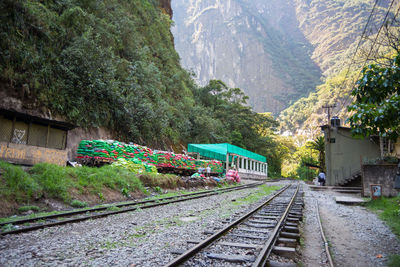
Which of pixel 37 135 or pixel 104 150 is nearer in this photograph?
pixel 37 135

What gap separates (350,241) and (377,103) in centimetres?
344

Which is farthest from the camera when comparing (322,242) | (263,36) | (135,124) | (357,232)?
(263,36)

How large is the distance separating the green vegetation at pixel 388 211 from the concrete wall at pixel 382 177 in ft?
7.17

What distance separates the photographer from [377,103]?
4809mm

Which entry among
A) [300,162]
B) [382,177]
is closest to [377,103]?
[382,177]

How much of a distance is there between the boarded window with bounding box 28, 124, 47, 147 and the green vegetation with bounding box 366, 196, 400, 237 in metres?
13.3

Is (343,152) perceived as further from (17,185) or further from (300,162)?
(300,162)

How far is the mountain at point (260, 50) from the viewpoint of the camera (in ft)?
513

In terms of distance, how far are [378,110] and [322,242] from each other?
3250 millimetres

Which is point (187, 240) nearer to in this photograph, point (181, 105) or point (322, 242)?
point (322, 242)

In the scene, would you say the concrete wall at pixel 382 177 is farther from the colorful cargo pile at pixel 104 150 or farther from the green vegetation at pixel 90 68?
the green vegetation at pixel 90 68

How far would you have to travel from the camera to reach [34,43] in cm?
1427

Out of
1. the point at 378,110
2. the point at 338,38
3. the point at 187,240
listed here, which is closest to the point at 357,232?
the point at 378,110

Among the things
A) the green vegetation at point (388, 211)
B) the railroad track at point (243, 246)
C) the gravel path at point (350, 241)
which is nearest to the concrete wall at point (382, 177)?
the green vegetation at point (388, 211)
